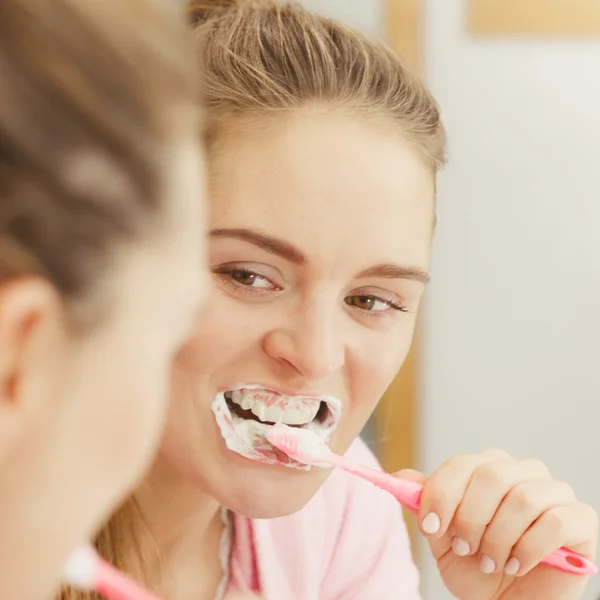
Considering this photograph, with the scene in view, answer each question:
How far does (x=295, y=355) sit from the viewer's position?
44 cm

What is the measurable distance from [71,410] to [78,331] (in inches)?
1.1

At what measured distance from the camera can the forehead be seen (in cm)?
43

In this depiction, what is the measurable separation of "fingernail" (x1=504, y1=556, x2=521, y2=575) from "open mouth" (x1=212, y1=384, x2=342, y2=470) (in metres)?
0.16

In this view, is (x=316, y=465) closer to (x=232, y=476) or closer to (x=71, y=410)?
(x=232, y=476)

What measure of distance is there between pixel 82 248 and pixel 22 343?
0.11 ft

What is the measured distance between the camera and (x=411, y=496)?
48 cm

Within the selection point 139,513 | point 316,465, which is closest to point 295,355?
point 316,465

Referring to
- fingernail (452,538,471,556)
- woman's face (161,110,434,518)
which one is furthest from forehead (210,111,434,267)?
fingernail (452,538,471,556)

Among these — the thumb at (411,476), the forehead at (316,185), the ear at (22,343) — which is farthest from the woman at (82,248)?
the thumb at (411,476)

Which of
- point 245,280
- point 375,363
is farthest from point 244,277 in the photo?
point 375,363

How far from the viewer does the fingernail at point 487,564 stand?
0.51 meters

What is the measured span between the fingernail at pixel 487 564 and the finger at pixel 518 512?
0.01m

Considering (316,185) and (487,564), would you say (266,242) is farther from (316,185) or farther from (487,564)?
(487,564)

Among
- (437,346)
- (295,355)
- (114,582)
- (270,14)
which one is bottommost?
(114,582)
